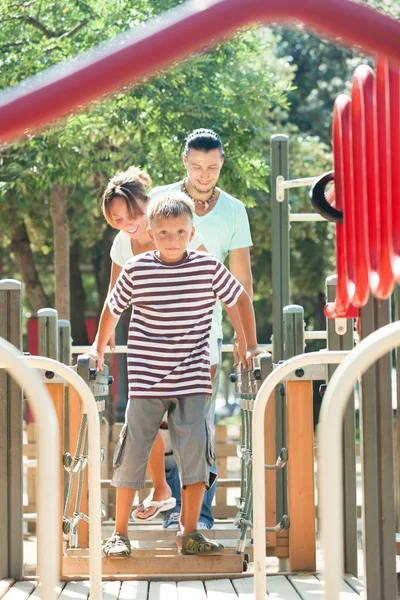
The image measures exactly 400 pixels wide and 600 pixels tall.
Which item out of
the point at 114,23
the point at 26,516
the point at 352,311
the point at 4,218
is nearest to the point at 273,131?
the point at 4,218

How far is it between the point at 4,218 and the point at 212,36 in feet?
39.6

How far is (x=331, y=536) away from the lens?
178 centimetres

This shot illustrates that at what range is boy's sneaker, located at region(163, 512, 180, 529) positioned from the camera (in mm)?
4609

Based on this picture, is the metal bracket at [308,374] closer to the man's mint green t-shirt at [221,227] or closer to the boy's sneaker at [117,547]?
the man's mint green t-shirt at [221,227]

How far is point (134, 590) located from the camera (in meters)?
3.84

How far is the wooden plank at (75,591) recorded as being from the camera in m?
3.77

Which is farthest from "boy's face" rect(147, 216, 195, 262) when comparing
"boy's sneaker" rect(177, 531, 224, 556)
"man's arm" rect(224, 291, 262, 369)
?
"boy's sneaker" rect(177, 531, 224, 556)

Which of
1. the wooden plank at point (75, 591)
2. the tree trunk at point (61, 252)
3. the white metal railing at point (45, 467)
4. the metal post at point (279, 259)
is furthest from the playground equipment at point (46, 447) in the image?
the tree trunk at point (61, 252)

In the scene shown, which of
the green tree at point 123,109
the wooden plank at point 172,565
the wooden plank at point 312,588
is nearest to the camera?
the wooden plank at point 312,588

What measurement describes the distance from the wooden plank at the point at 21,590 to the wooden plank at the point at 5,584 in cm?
1

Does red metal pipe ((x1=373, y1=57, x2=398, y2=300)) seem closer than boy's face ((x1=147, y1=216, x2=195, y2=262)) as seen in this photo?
Yes

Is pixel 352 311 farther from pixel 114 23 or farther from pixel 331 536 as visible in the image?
pixel 114 23

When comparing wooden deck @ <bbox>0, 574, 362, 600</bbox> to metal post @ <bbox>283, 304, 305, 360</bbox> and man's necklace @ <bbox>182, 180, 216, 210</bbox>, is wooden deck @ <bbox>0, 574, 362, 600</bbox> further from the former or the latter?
man's necklace @ <bbox>182, 180, 216, 210</bbox>

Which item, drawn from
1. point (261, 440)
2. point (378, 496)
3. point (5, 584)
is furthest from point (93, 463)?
point (5, 584)
